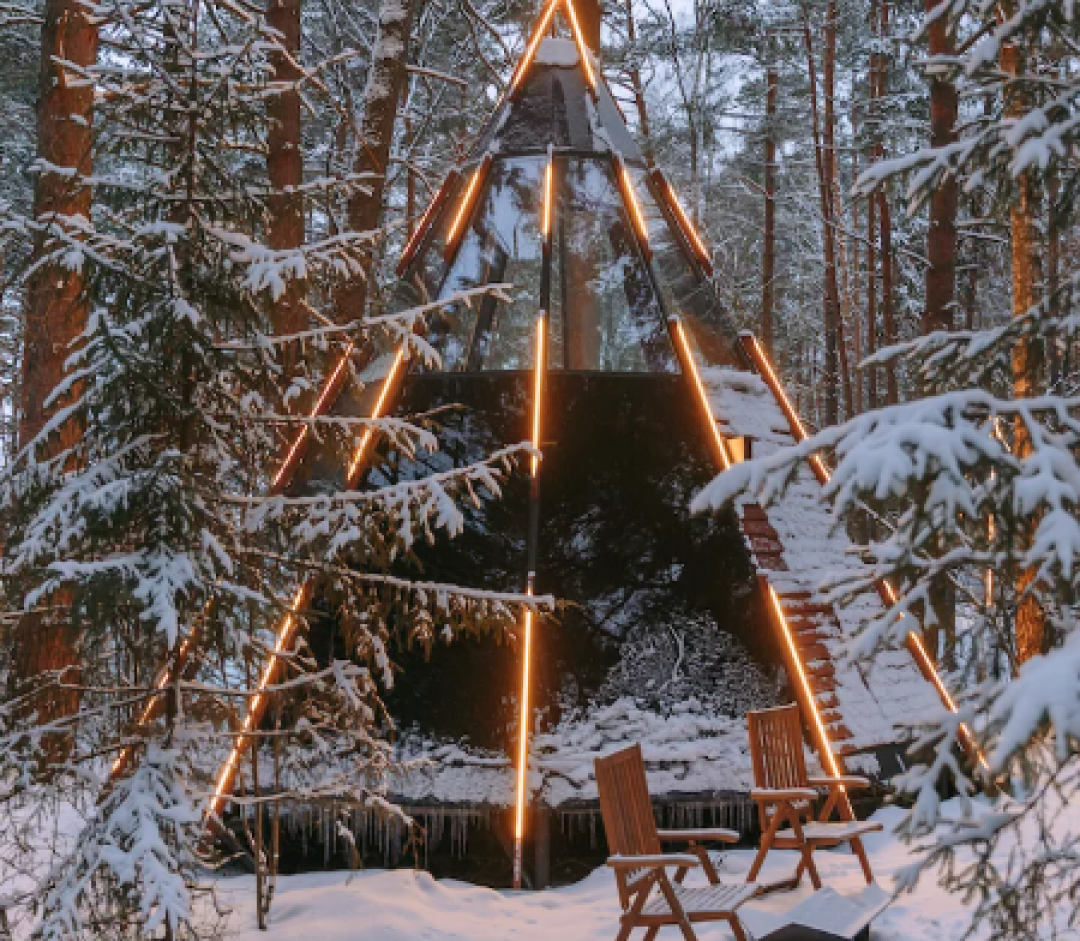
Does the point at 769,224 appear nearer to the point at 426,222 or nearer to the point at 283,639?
the point at 426,222

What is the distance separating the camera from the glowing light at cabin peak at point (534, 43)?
8.56m

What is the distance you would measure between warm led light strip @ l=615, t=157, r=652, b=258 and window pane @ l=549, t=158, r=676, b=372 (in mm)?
A: 59

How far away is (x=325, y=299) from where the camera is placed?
16.8 ft

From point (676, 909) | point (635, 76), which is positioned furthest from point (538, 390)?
point (635, 76)

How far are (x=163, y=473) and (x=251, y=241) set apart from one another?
3.54 feet

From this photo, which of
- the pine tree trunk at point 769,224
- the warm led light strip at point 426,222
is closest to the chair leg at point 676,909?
the warm led light strip at point 426,222

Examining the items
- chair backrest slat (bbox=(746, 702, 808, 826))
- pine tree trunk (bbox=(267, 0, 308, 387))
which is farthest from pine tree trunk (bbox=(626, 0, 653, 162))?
chair backrest slat (bbox=(746, 702, 808, 826))

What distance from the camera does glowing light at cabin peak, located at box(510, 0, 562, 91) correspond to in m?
8.56

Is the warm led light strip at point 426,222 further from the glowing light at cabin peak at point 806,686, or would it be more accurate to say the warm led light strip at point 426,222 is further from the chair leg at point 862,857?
the chair leg at point 862,857

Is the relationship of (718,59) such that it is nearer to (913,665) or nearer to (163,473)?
(913,665)

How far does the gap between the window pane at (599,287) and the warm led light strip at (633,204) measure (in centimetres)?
6

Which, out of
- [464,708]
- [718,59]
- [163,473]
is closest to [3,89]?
[718,59]

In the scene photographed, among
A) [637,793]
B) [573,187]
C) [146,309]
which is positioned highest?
[573,187]

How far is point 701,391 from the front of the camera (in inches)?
298
